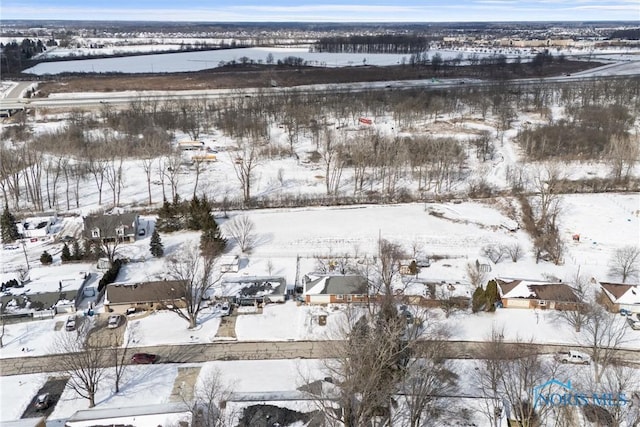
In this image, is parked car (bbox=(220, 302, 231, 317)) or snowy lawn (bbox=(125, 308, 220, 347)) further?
parked car (bbox=(220, 302, 231, 317))

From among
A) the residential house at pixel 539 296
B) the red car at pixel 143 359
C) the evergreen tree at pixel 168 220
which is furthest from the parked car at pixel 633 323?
the evergreen tree at pixel 168 220

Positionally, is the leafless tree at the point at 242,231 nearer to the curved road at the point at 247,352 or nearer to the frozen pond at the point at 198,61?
the curved road at the point at 247,352

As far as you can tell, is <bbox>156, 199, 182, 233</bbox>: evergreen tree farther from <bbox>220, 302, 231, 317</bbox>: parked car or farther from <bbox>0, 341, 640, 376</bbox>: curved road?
<bbox>0, 341, 640, 376</bbox>: curved road

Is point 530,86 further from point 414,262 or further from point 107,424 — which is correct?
point 107,424

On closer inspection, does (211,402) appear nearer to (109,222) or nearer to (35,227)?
(109,222)

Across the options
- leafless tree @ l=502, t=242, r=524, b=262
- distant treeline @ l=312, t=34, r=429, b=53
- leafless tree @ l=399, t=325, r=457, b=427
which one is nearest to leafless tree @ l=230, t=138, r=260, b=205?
leafless tree @ l=502, t=242, r=524, b=262

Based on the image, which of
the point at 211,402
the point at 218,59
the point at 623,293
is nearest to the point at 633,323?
the point at 623,293
